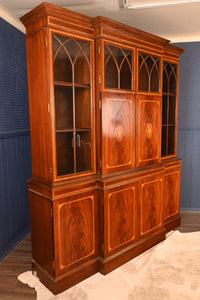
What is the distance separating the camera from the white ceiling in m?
2.41

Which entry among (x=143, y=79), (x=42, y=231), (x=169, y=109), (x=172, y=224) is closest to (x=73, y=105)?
(x=143, y=79)

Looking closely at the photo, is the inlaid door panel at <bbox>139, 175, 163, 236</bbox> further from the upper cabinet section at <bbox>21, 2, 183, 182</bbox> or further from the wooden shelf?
the wooden shelf

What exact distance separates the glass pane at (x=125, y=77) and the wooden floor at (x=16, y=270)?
2.05 m

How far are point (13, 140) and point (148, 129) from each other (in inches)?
60.3

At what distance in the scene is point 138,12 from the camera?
2.66 metres

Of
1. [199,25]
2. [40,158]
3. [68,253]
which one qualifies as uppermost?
[199,25]

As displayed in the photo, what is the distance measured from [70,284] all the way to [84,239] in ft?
1.31

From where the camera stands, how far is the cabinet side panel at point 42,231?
2.16 m

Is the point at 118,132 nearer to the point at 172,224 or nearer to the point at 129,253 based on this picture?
the point at 129,253

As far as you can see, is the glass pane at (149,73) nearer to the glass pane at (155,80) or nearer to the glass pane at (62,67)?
the glass pane at (155,80)

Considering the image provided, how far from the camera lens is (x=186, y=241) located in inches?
119

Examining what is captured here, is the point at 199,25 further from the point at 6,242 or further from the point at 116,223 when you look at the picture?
the point at 6,242

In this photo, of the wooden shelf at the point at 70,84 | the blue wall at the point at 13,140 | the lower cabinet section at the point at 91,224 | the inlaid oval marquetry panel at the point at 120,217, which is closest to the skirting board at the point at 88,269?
the lower cabinet section at the point at 91,224

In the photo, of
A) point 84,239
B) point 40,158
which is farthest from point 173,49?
point 84,239
